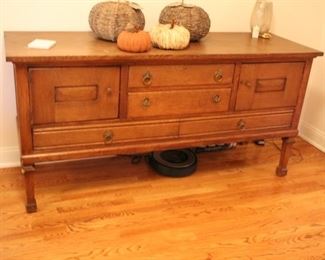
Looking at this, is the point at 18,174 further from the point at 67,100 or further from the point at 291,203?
the point at 291,203

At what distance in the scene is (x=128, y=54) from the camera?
5.65 ft

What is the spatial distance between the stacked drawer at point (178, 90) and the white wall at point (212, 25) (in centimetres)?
55

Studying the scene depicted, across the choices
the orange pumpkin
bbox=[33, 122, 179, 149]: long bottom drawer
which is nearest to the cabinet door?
bbox=[33, 122, 179, 149]: long bottom drawer

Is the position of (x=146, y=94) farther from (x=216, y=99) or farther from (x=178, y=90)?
(x=216, y=99)

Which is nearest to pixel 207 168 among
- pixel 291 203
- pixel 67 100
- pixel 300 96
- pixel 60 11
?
pixel 291 203

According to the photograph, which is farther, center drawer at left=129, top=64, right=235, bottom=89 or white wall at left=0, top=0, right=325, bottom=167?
white wall at left=0, top=0, right=325, bottom=167

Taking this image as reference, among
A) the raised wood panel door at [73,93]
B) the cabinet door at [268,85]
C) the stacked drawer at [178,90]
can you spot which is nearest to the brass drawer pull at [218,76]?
the stacked drawer at [178,90]

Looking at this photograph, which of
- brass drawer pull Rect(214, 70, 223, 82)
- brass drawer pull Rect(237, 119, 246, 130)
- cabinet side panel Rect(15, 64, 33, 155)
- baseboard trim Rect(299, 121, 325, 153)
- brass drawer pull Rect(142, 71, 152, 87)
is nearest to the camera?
cabinet side panel Rect(15, 64, 33, 155)

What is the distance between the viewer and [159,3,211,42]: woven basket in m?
2.00

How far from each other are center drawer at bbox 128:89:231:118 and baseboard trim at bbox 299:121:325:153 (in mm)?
1139

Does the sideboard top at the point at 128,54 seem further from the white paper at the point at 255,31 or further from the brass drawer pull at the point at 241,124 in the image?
the brass drawer pull at the point at 241,124

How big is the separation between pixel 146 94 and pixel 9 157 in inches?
37.0

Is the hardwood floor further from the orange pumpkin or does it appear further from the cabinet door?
the orange pumpkin

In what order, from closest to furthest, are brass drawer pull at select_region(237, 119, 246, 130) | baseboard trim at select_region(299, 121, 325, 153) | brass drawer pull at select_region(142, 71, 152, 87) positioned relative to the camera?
1. brass drawer pull at select_region(142, 71, 152, 87)
2. brass drawer pull at select_region(237, 119, 246, 130)
3. baseboard trim at select_region(299, 121, 325, 153)
